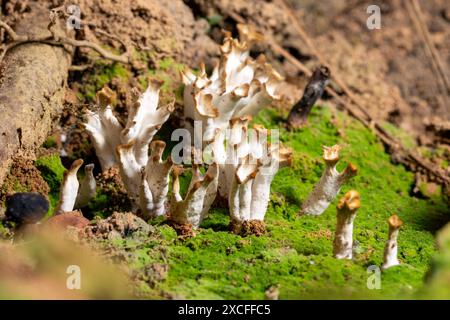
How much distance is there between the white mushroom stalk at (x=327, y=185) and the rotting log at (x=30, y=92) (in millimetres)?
1935

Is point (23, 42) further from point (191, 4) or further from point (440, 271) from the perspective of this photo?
point (440, 271)

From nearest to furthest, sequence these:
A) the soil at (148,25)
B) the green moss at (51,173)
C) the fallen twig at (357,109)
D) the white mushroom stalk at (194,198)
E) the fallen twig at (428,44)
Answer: the white mushroom stalk at (194,198) → the green moss at (51,173) → the soil at (148,25) → the fallen twig at (357,109) → the fallen twig at (428,44)

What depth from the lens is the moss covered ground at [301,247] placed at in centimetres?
307

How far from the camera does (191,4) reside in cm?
575

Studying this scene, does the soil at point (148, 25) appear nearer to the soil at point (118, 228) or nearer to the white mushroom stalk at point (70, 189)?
the white mushroom stalk at point (70, 189)

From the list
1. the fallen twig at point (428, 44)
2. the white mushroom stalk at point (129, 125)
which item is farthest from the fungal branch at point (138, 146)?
the fallen twig at point (428, 44)

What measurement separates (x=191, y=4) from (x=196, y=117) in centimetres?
202

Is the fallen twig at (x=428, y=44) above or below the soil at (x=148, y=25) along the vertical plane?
above

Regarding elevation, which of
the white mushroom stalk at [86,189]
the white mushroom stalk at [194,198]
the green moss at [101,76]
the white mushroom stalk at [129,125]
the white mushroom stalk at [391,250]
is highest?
the green moss at [101,76]

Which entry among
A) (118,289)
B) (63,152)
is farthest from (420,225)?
(63,152)

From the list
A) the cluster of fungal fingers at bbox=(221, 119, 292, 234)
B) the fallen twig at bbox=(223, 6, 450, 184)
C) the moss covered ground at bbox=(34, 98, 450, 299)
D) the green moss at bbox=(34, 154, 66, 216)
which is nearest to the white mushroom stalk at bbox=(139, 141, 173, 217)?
the moss covered ground at bbox=(34, 98, 450, 299)

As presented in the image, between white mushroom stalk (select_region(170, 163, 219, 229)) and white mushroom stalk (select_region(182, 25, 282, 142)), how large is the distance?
58 cm

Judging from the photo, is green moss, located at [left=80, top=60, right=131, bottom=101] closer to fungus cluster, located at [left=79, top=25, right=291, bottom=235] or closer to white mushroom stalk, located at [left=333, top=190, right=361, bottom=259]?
fungus cluster, located at [left=79, top=25, right=291, bottom=235]
